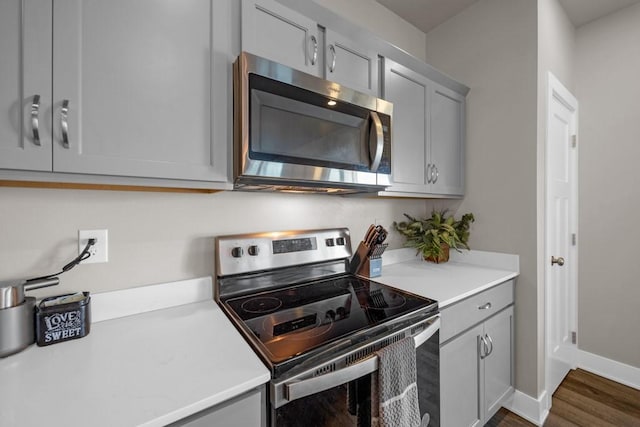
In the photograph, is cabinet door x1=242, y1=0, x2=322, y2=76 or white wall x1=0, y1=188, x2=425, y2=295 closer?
white wall x1=0, y1=188, x2=425, y2=295

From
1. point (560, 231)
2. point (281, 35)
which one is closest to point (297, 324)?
point (281, 35)

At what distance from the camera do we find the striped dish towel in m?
0.90

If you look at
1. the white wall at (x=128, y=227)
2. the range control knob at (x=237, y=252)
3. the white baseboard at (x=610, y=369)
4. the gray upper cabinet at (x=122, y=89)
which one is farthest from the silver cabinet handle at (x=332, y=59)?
the white baseboard at (x=610, y=369)

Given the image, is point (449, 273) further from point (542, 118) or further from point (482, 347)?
point (542, 118)

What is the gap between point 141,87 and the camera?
0.89m

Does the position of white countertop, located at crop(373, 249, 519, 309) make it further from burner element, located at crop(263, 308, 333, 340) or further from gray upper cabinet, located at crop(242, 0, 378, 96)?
gray upper cabinet, located at crop(242, 0, 378, 96)

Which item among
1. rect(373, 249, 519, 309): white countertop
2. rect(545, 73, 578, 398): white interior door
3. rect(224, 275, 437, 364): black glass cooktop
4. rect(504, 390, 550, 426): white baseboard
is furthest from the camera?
rect(545, 73, 578, 398): white interior door

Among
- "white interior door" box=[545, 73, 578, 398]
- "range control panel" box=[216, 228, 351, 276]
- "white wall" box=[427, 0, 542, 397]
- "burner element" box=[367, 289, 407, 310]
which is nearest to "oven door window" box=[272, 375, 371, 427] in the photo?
"burner element" box=[367, 289, 407, 310]

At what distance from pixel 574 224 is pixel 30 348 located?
3244 millimetres

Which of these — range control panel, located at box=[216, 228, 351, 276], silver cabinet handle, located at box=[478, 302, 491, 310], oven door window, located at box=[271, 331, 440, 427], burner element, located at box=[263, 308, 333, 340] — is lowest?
oven door window, located at box=[271, 331, 440, 427]

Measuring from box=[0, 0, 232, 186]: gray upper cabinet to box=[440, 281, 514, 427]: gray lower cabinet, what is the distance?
130 centimetres

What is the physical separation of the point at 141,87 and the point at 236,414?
100 cm

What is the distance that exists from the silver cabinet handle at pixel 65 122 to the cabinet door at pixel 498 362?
6.45ft

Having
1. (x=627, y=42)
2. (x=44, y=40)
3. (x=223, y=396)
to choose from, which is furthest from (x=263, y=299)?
(x=627, y=42)
